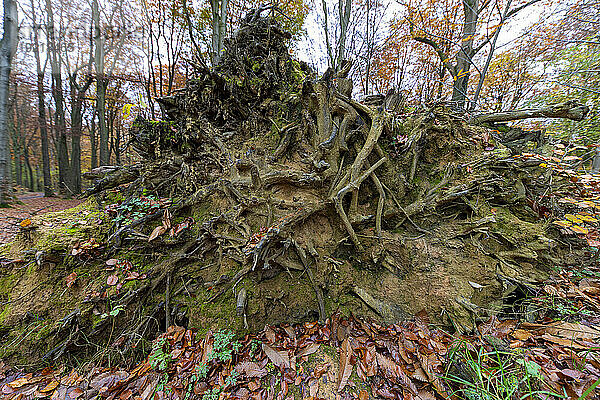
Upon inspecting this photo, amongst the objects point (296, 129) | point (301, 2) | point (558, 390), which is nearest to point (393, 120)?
point (296, 129)

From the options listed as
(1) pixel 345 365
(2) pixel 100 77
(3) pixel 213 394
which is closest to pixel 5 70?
(3) pixel 213 394

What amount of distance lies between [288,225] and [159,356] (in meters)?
2.29

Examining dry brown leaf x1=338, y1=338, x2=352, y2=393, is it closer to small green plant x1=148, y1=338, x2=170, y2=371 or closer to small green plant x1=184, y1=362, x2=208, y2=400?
small green plant x1=184, y1=362, x2=208, y2=400

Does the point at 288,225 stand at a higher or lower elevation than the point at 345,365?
higher

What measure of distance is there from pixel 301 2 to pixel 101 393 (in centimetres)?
1295

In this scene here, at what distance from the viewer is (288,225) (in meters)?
3.06

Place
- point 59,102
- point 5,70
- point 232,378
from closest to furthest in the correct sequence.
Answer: point 232,378 < point 5,70 < point 59,102

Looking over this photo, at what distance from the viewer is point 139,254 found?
312 cm

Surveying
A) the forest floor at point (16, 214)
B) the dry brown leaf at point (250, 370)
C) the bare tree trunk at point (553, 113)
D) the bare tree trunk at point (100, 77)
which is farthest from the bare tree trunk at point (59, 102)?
the bare tree trunk at point (553, 113)

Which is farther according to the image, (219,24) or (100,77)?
(100,77)

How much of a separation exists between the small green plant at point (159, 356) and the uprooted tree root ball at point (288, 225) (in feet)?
0.96

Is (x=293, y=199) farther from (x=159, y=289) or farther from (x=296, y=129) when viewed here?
(x=159, y=289)

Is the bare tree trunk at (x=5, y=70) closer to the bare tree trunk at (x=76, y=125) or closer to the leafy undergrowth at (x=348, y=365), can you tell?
the leafy undergrowth at (x=348, y=365)

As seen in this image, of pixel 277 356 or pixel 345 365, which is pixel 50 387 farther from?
pixel 345 365
